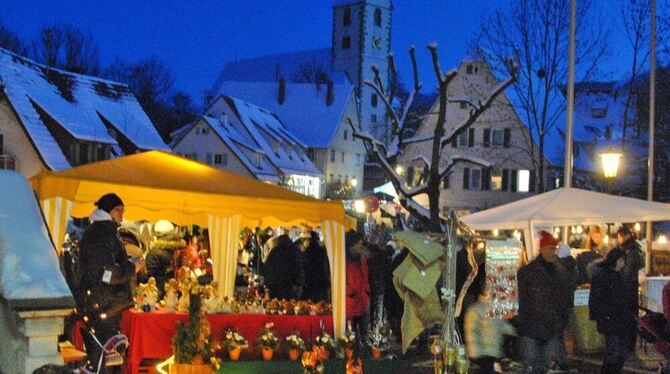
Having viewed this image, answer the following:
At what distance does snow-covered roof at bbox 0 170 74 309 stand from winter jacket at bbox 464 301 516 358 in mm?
4977

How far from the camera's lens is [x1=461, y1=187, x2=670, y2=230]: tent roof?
12086 mm

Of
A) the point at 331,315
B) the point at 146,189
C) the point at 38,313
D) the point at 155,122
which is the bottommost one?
the point at 331,315

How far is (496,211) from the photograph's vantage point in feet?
43.5

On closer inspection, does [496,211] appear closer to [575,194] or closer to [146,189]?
[575,194]

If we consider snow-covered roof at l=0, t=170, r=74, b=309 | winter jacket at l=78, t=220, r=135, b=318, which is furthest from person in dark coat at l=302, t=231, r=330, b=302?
snow-covered roof at l=0, t=170, r=74, b=309

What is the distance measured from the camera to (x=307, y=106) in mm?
60406

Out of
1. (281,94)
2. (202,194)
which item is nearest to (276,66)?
(281,94)

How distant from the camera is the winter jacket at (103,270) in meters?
6.93

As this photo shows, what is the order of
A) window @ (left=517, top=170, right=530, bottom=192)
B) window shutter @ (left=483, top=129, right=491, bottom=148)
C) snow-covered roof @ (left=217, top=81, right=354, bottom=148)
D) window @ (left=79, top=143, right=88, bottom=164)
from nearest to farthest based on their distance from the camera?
window @ (left=79, top=143, right=88, bottom=164)
window shutter @ (left=483, top=129, right=491, bottom=148)
window @ (left=517, top=170, right=530, bottom=192)
snow-covered roof @ (left=217, top=81, right=354, bottom=148)

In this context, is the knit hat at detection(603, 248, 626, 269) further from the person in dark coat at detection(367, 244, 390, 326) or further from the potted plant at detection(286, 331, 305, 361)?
the person in dark coat at detection(367, 244, 390, 326)

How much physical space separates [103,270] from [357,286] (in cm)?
579

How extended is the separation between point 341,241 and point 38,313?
22.3 ft

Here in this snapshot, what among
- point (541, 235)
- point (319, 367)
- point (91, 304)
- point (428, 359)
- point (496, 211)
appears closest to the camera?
point (91, 304)

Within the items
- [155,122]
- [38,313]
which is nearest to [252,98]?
[155,122]
